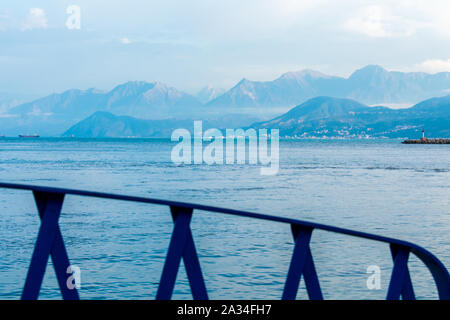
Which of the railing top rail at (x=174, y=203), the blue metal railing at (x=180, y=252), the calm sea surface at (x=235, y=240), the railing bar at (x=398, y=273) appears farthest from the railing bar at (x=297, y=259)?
the calm sea surface at (x=235, y=240)

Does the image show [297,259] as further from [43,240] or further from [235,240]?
[235,240]

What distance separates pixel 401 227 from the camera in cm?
2519

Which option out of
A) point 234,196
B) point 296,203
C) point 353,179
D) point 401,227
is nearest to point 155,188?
point 234,196

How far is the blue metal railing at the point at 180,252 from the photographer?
11.5 feet

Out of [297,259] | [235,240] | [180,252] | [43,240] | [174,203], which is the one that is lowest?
[235,240]

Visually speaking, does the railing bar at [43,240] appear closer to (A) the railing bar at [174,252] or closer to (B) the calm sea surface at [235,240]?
(A) the railing bar at [174,252]

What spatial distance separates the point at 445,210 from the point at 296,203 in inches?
312

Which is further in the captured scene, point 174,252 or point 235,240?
point 235,240

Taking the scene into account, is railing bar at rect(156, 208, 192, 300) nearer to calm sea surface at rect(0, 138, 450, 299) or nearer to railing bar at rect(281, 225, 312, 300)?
railing bar at rect(281, 225, 312, 300)

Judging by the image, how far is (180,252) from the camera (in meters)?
3.74

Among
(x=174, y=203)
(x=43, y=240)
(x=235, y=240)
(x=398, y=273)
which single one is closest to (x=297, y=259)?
(x=398, y=273)

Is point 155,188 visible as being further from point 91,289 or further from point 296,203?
point 91,289

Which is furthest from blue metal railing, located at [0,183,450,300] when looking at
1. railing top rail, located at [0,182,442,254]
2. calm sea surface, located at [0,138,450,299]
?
calm sea surface, located at [0,138,450,299]
